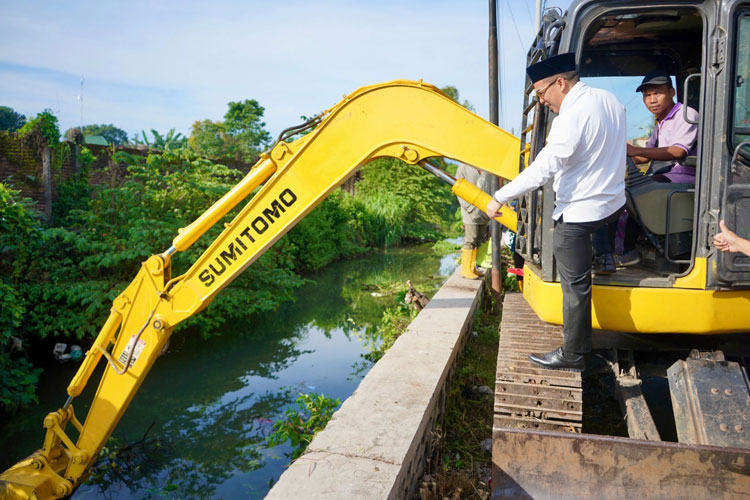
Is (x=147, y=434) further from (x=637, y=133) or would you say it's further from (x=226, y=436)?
(x=637, y=133)

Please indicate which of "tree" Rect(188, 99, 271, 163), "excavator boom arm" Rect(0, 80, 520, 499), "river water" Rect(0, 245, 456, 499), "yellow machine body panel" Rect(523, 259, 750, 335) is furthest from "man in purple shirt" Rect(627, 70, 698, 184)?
"tree" Rect(188, 99, 271, 163)

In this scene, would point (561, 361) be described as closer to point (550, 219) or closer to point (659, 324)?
point (659, 324)

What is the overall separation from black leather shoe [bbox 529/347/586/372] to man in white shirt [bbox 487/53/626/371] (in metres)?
0.06

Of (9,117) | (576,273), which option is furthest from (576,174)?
(9,117)

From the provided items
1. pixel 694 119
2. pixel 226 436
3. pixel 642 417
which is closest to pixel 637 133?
pixel 694 119

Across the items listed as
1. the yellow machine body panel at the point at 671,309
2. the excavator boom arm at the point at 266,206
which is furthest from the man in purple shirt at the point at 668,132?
the excavator boom arm at the point at 266,206

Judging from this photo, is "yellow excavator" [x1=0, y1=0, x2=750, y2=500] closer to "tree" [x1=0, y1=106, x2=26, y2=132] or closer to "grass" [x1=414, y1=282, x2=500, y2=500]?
"grass" [x1=414, y1=282, x2=500, y2=500]

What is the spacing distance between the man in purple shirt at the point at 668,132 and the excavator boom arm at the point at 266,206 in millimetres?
887

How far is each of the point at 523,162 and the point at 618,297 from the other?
45.4 inches

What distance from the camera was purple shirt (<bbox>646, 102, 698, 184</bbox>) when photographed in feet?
Result: 11.5

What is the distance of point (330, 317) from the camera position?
9.56 m

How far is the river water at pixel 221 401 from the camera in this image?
14.7ft

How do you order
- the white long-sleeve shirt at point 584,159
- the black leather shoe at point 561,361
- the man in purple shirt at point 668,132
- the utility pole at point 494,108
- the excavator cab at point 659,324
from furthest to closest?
1. the utility pole at point 494,108
2. the man in purple shirt at point 668,132
3. the black leather shoe at point 561,361
4. the white long-sleeve shirt at point 584,159
5. the excavator cab at point 659,324

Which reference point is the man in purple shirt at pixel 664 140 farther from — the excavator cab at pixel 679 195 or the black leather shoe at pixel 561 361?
the black leather shoe at pixel 561 361
